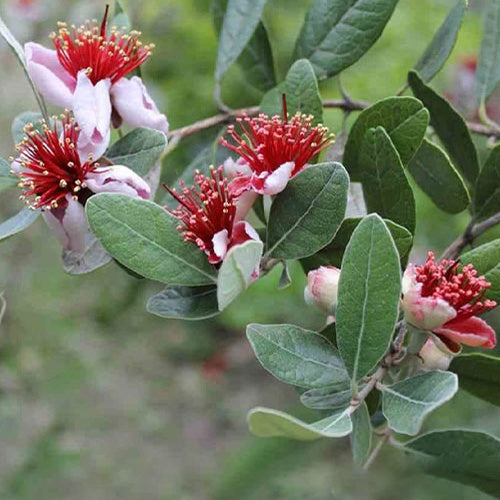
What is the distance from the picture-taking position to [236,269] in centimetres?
63

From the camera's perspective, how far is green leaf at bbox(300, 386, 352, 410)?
0.71 m

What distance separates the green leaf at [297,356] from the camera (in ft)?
2.25

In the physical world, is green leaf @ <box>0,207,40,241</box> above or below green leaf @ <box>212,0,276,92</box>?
below

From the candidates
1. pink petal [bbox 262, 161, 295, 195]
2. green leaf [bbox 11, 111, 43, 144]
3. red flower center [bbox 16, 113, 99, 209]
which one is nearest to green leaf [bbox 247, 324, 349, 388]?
pink petal [bbox 262, 161, 295, 195]

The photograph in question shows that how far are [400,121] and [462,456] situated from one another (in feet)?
1.01

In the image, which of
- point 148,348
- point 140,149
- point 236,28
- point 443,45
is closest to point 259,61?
point 236,28

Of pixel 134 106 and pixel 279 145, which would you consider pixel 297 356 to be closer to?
pixel 279 145

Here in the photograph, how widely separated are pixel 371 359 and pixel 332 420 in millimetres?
60

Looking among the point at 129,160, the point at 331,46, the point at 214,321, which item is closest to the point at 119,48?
the point at 129,160

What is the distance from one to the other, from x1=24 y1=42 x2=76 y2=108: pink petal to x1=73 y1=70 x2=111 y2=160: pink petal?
0.06ft

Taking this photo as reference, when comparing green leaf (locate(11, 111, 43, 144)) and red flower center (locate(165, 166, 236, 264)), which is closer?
red flower center (locate(165, 166, 236, 264))

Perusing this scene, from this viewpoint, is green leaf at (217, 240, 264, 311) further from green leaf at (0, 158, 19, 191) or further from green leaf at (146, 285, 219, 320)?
green leaf at (0, 158, 19, 191)

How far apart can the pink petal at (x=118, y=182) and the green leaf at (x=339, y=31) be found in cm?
31

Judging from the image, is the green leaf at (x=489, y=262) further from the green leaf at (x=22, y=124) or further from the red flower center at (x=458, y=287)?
the green leaf at (x=22, y=124)
